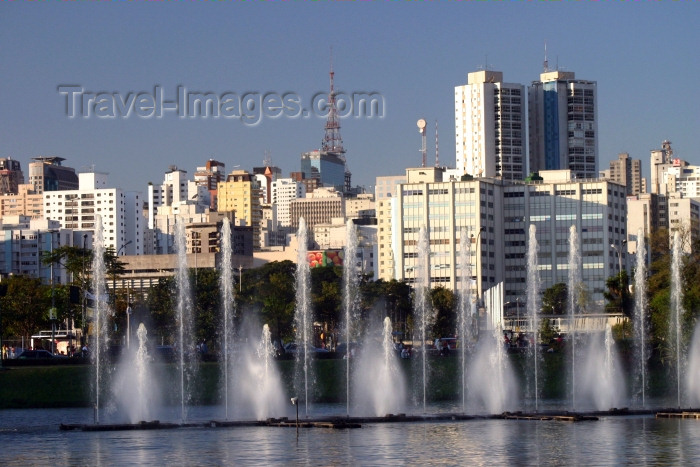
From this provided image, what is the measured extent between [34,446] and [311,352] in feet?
114

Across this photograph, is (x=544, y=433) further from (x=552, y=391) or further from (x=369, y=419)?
(x=552, y=391)

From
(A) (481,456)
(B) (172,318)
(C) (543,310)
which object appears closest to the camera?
(A) (481,456)

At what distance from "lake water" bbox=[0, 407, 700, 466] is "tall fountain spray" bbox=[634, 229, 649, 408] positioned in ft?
53.4

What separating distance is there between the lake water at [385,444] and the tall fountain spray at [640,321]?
1627cm

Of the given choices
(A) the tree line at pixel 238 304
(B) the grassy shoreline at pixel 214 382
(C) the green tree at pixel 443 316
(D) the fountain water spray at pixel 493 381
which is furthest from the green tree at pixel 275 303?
(D) the fountain water spray at pixel 493 381

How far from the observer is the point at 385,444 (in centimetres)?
5128

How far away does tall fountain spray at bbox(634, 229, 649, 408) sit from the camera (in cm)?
7762

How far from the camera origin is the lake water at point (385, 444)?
4659 centimetres

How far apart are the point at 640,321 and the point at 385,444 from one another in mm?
39014

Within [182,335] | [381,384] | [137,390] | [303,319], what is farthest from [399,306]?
[137,390]

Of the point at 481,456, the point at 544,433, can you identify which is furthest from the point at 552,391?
the point at 481,456

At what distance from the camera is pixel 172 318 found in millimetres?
116250

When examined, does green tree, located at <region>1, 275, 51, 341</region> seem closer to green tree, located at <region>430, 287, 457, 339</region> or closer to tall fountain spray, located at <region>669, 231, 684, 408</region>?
green tree, located at <region>430, 287, 457, 339</region>

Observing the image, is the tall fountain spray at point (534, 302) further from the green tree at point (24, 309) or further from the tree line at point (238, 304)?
the green tree at point (24, 309)
